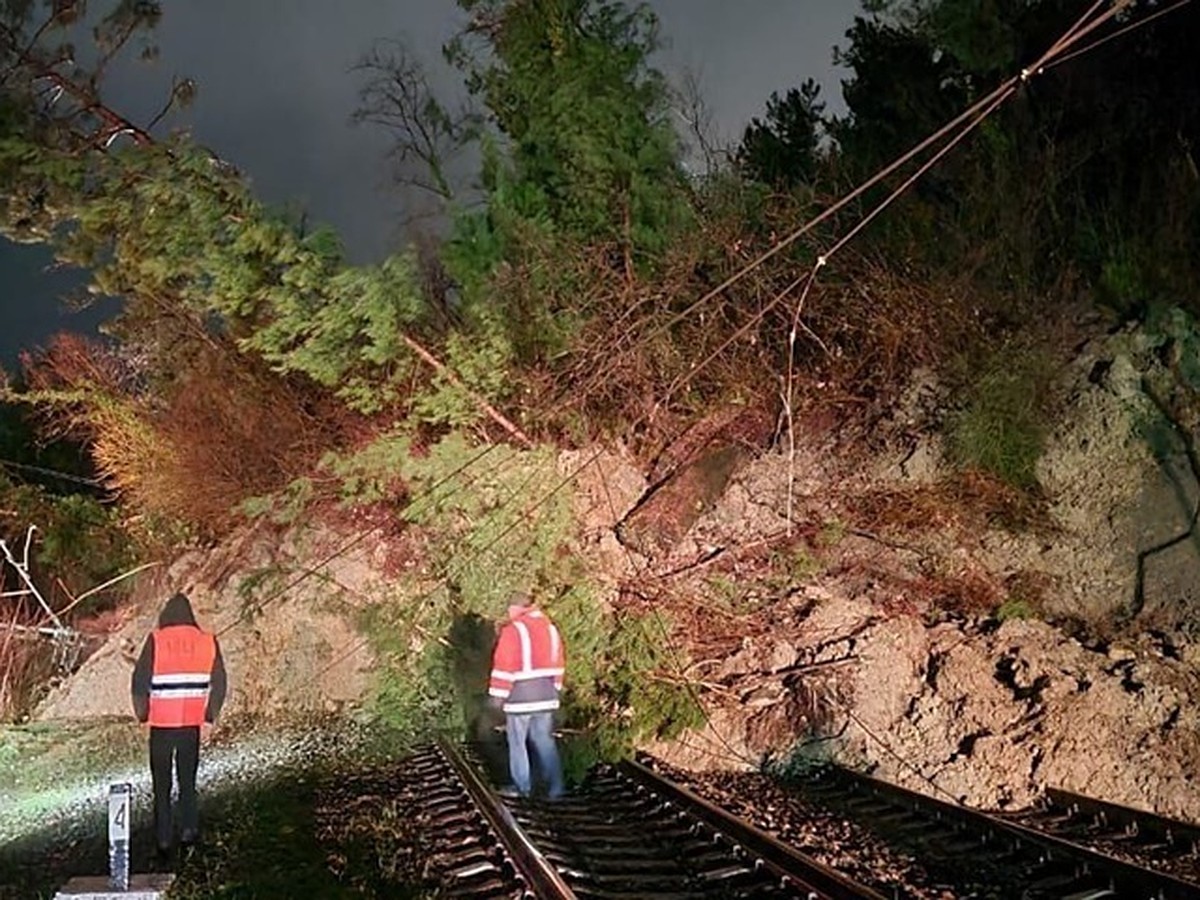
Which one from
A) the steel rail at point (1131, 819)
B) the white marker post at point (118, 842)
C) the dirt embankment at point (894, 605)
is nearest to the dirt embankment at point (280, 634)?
the dirt embankment at point (894, 605)

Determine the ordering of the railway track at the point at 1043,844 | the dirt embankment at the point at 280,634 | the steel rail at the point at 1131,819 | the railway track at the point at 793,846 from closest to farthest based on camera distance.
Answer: the railway track at the point at 1043,844 < the railway track at the point at 793,846 < the steel rail at the point at 1131,819 < the dirt embankment at the point at 280,634

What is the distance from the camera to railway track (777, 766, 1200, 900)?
7398 mm

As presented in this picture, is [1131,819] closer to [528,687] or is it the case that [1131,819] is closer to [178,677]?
[528,687]

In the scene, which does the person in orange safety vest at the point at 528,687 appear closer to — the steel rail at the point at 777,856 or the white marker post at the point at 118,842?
the steel rail at the point at 777,856

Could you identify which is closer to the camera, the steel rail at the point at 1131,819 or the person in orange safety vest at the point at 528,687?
the steel rail at the point at 1131,819

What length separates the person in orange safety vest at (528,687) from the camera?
10.9 metres

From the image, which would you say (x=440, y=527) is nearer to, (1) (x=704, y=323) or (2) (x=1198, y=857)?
(1) (x=704, y=323)

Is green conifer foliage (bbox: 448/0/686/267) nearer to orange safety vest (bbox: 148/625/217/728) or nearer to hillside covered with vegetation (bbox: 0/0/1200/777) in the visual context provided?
hillside covered with vegetation (bbox: 0/0/1200/777)

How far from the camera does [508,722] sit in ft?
36.8

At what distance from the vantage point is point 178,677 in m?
9.29

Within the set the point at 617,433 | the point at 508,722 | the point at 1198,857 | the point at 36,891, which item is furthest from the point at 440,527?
the point at 1198,857

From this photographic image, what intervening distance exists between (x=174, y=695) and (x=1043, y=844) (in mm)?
6823

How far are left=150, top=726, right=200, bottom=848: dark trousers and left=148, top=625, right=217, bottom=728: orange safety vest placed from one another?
0.13 m

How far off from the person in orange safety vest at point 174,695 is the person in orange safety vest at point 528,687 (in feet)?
8.71
